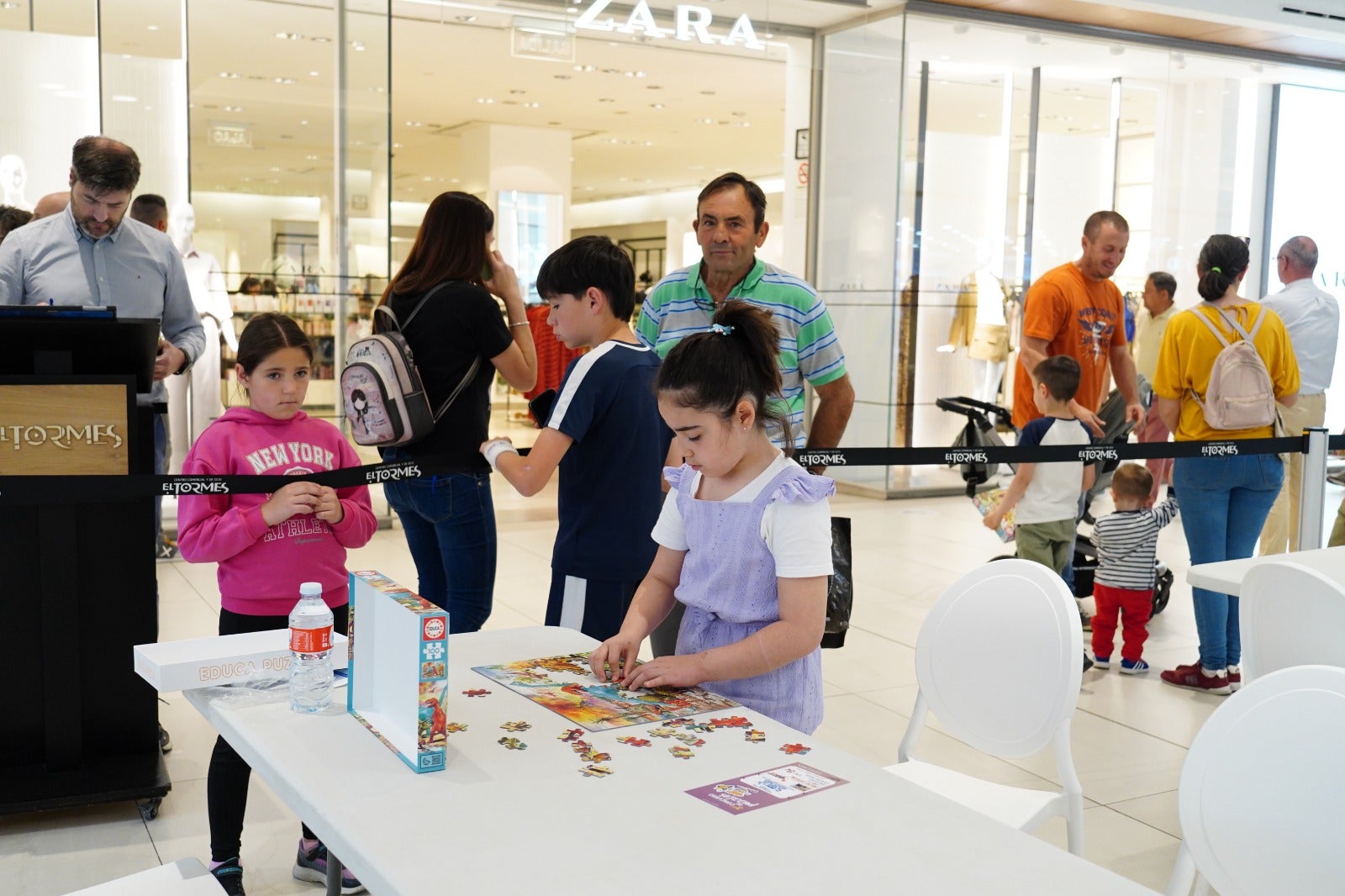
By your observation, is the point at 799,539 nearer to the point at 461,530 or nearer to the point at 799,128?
the point at 461,530

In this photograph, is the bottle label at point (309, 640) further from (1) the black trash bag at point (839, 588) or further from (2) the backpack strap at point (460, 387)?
(1) the black trash bag at point (839, 588)

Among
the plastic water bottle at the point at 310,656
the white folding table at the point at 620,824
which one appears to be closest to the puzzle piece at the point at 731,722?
the white folding table at the point at 620,824

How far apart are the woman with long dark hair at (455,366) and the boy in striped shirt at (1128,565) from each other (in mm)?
2578

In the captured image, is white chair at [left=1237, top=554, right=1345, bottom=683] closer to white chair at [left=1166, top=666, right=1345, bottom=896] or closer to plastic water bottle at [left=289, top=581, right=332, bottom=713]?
white chair at [left=1166, top=666, right=1345, bottom=896]

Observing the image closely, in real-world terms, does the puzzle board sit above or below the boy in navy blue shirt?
below

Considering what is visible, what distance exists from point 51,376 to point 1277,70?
9.67 m

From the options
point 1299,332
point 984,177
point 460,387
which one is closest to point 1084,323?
point 1299,332

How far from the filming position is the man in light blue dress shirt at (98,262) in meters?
3.72

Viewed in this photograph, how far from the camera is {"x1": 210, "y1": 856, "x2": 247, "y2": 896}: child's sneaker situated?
262 cm

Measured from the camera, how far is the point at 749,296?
11.0 ft

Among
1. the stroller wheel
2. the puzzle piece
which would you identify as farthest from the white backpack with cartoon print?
the stroller wheel

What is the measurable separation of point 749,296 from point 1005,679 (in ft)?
4.57

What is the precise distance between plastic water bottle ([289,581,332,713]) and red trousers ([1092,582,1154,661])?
361cm

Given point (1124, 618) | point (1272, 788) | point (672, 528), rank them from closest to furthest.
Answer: point (1272, 788)
point (672, 528)
point (1124, 618)
